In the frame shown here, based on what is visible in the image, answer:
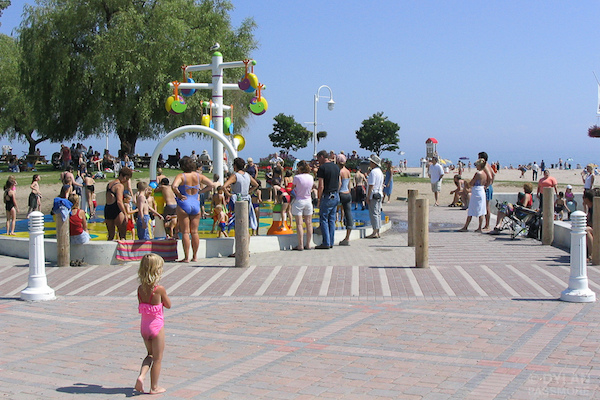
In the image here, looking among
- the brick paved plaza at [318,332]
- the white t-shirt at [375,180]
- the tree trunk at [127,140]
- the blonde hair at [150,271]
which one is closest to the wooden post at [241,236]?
the brick paved plaza at [318,332]

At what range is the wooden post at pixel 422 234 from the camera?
10.0 m

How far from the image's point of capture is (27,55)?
3241 cm

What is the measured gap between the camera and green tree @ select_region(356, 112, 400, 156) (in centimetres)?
7400

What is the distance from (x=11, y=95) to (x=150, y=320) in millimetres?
43305

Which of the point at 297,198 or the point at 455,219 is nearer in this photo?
the point at 297,198

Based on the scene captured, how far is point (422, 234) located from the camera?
32.9 ft

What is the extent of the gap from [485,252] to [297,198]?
11.6 feet

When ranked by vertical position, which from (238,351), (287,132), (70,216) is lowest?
(238,351)

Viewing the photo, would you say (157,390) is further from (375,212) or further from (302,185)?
(375,212)

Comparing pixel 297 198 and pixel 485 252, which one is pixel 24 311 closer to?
pixel 297 198

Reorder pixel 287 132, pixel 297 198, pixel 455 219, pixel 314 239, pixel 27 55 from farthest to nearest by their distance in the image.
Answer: pixel 287 132 < pixel 27 55 < pixel 455 219 < pixel 314 239 < pixel 297 198

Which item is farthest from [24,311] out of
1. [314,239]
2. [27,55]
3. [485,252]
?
[27,55]

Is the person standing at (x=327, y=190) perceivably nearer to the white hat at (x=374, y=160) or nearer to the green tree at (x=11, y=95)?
the white hat at (x=374, y=160)

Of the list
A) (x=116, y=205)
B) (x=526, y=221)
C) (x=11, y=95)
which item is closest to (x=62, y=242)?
(x=116, y=205)
